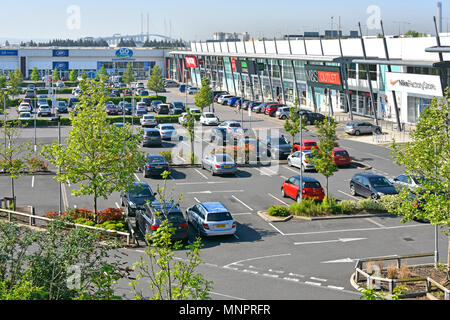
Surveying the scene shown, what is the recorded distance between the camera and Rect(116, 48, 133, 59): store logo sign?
120m

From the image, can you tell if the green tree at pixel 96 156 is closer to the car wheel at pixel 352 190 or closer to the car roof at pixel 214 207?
the car roof at pixel 214 207

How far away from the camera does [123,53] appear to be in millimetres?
120000

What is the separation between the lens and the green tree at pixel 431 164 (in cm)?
1769

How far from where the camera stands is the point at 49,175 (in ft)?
120

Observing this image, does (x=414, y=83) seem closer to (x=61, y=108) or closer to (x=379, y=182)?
(x=379, y=182)

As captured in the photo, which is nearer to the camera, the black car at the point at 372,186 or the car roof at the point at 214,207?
the car roof at the point at 214,207

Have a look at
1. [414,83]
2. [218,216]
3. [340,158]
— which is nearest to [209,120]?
[414,83]

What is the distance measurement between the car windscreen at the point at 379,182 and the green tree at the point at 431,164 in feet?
33.2

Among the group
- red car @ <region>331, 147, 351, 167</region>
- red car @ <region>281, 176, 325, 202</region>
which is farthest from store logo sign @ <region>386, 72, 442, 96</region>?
red car @ <region>281, 176, 325, 202</region>

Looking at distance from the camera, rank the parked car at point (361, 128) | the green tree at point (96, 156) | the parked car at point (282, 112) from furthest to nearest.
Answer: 1. the parked car at point (282, 112)
2. the parked car at point (361, 128)
3. the green tree at point (96, 156)

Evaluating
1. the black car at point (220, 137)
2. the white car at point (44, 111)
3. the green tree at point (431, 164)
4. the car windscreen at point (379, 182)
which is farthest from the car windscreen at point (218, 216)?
the white car at point (44, 111)

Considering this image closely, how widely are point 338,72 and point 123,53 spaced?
68.7 m

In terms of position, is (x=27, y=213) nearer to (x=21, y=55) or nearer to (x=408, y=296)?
(x=408, y=296)

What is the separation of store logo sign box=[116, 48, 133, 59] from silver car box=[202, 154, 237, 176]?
8782cm
